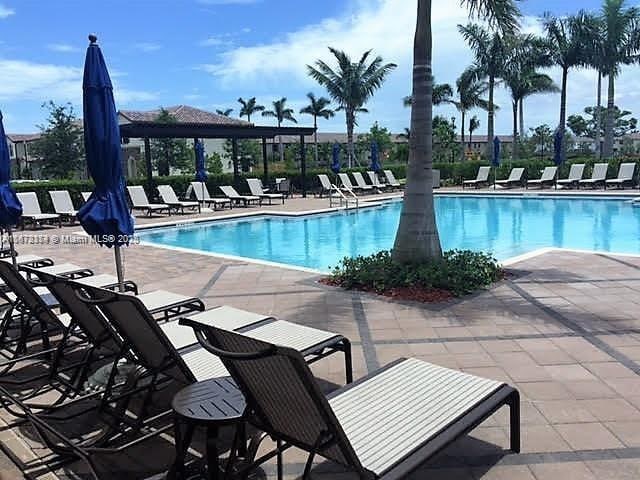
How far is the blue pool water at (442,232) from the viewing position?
1180 cm

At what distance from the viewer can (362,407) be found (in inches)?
106

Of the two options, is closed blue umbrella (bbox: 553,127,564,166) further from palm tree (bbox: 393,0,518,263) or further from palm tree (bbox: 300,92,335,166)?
palm tree (bbox: 300,92,335,166)

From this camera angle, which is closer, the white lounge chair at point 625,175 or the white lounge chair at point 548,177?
the white lounge chair at point 625,175

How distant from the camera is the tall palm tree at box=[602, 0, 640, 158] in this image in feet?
91.6

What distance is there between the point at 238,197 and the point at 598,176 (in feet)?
47.3

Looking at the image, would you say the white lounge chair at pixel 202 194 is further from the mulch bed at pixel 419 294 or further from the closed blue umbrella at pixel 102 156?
the closed blue umbrella at pixel 102 156

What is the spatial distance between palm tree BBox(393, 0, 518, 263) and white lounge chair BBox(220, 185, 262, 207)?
13156mm

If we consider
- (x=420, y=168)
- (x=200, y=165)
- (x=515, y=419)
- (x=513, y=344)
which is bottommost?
(x=513, y=344)

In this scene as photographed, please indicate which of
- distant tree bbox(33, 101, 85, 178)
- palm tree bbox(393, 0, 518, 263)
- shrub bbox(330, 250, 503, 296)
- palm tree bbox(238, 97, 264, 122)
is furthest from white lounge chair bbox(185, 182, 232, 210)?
palm tree bbox(238, 97, 264, 122)

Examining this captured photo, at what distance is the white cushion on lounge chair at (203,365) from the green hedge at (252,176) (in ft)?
52.0

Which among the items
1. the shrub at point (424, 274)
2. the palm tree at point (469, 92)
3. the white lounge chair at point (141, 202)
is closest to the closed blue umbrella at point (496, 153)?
the palm tree at point (469, 92)

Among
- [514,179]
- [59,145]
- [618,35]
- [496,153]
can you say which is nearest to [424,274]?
[496,153]

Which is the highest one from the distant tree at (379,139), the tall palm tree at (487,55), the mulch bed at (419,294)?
the tall palm tree at (487,55)

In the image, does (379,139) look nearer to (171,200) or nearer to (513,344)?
(171,200)
